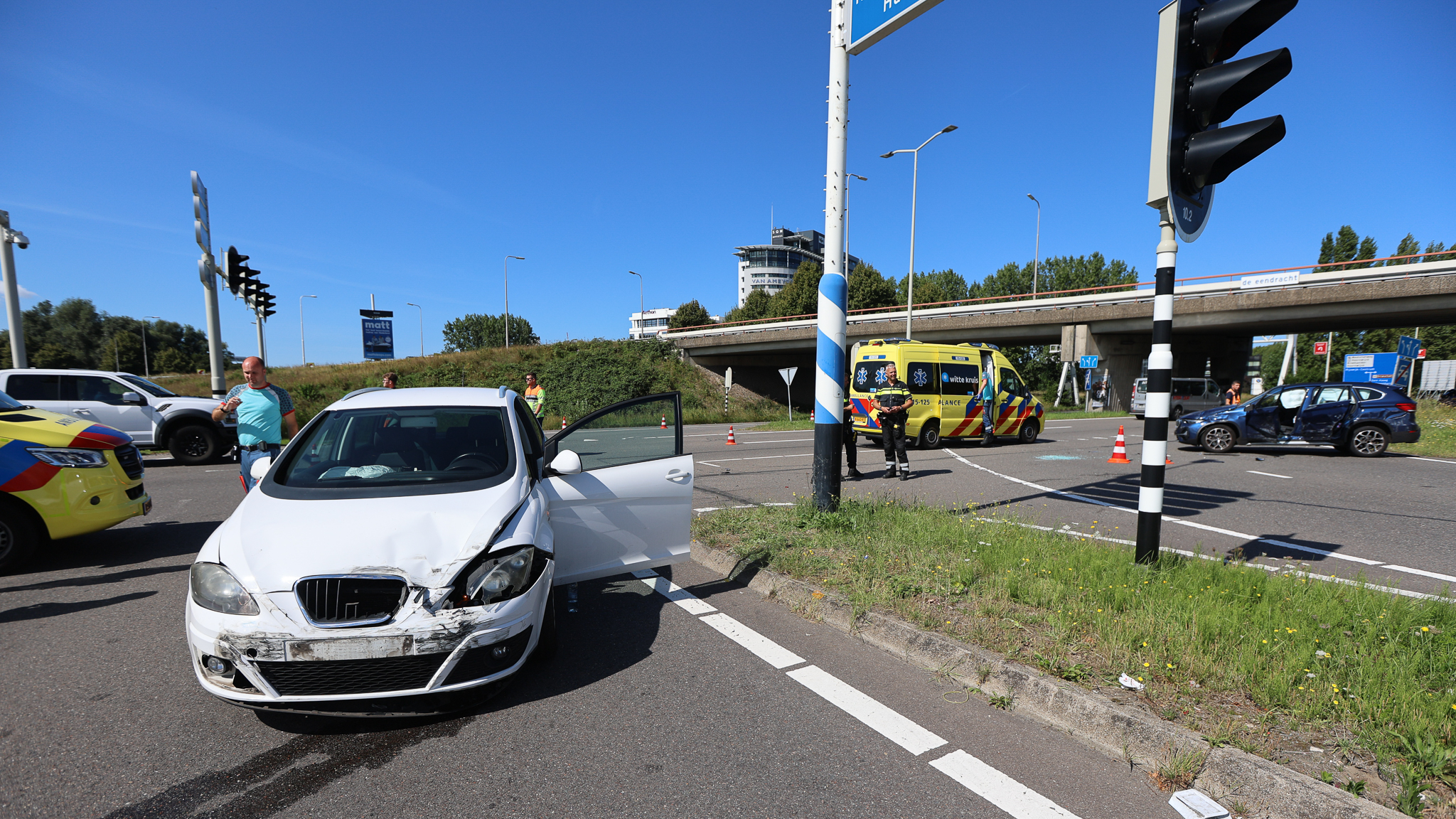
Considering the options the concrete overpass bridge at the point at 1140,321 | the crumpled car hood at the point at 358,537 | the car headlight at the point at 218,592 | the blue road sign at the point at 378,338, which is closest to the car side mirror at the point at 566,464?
the crumpled car hood at the point at 358,537

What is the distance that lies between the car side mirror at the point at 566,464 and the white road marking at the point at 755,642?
130cm

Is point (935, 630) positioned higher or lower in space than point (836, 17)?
lower

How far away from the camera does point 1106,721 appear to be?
274 cm

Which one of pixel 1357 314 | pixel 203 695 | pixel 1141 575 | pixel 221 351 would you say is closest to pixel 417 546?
pixel 203 695

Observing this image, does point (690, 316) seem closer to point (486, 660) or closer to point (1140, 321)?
point (1140, 321)

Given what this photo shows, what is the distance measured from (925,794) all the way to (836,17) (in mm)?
5997

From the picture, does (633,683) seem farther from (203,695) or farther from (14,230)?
(14,230)

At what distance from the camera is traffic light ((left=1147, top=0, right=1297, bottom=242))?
12.0 feet

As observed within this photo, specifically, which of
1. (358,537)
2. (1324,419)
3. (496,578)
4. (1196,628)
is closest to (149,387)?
(358,537)

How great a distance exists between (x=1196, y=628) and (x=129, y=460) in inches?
319

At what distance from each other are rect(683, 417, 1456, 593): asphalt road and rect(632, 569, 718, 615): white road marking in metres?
2.81

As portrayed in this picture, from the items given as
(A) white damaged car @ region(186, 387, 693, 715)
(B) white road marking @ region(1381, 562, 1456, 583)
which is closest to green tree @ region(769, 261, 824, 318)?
(B) white road marking @ region(1381, 562, 1456, 583)

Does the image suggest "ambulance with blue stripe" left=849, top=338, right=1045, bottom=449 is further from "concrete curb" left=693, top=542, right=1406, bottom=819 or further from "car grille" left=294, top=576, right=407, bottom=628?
"car grille" left=294, top=576, right=407, bottom=628

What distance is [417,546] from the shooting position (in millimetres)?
2924
